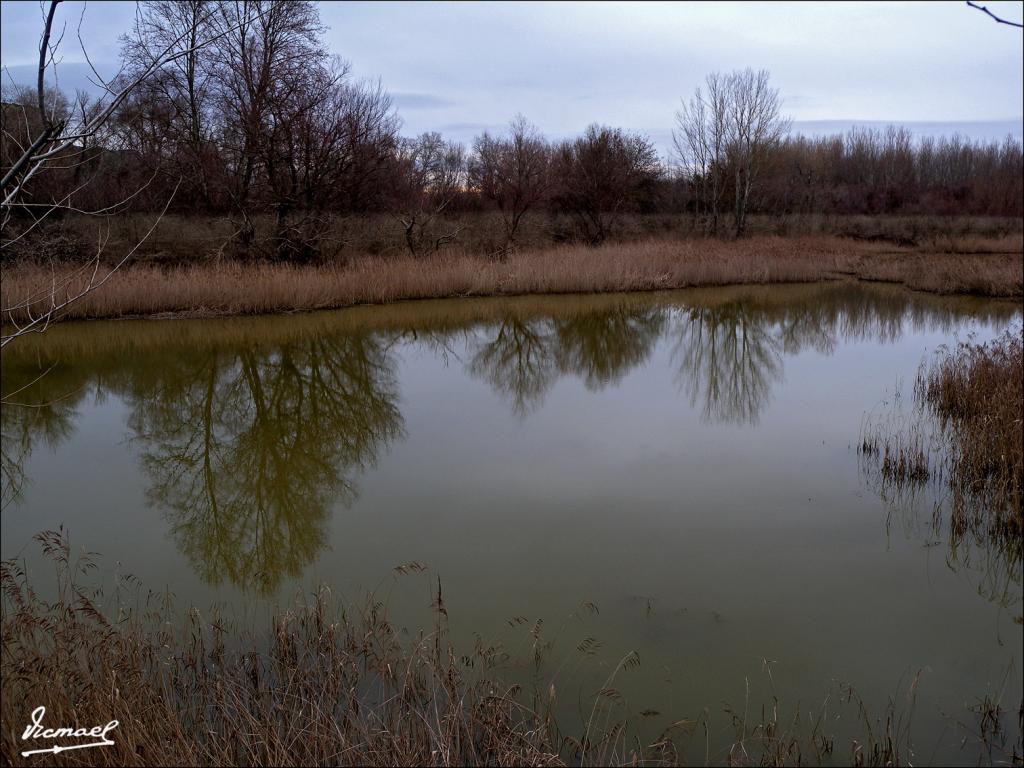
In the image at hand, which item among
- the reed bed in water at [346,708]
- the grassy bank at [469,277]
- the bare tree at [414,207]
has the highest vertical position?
the bare tree at [414,207]

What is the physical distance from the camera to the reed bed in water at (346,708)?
2.11 meters

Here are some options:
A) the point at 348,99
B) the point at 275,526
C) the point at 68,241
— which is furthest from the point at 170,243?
the point at 275,526

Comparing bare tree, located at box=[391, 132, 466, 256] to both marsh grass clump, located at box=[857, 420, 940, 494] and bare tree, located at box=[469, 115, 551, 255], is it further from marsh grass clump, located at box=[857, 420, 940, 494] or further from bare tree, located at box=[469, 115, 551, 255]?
marsh grass clump, located at box=[857, 420, 940, 494]

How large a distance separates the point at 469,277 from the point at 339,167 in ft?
11.4

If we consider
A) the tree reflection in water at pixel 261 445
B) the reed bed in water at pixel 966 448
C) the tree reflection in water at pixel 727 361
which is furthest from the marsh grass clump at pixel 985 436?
the tree reflection in water at pixel 261 445

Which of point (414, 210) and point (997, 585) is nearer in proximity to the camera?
point (997, 585)

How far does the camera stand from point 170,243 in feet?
50.4

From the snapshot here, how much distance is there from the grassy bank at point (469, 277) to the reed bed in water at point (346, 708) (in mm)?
7215

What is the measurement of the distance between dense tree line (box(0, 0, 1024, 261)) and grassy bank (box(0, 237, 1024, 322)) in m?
1.77

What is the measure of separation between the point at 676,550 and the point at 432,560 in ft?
4.03

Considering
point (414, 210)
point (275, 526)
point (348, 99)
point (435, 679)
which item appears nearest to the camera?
point (435, 679)

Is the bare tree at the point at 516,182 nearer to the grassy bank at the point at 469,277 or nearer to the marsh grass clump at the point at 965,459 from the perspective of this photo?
the grassy bank at the point at 469,277

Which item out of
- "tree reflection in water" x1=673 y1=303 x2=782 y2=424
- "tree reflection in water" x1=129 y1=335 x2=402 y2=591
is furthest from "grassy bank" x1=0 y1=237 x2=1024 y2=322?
"tree reflection in water" x1=673 y1=303 x2=782 y2=424

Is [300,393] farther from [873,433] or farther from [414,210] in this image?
[414,210]
